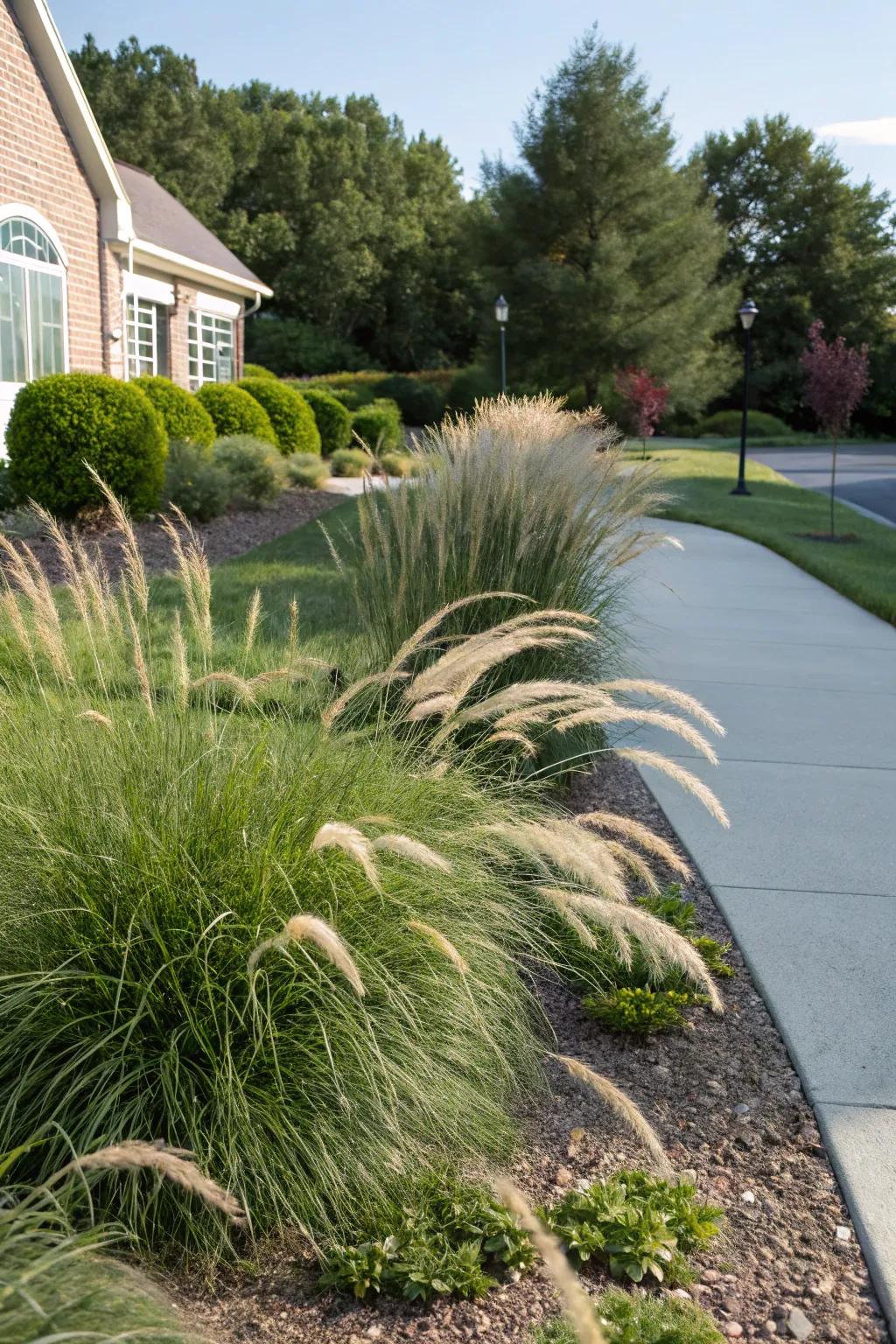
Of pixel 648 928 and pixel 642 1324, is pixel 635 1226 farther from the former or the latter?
pixel 648 928

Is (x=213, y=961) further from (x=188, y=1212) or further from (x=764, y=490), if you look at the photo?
(x=764, y=490)

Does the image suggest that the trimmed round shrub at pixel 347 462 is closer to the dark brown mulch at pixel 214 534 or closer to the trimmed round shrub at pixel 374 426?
the trimmed round shrub at pixel 374 426

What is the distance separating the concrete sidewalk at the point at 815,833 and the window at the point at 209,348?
1548 cm

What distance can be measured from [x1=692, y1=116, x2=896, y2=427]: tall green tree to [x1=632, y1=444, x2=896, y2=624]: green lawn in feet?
69.1

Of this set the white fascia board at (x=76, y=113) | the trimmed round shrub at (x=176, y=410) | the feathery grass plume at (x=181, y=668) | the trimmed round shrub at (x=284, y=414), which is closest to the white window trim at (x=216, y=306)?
the trimmed round shrub at (x=284, y=414)

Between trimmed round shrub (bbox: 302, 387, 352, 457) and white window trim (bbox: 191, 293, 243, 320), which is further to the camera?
trimmed round shrub (bbox: 302, 387, 352, 457)

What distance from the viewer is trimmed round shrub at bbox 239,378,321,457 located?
20.5 metres

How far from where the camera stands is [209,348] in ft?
78.0

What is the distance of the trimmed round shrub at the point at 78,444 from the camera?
38.4 ft

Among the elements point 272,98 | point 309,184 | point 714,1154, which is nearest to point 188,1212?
point 714,1154

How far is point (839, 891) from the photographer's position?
165 inches

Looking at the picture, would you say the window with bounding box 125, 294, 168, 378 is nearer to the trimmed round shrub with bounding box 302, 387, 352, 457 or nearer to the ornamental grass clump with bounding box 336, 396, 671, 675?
the trimmed round shrub with bounding box 302, 387, 352, 457

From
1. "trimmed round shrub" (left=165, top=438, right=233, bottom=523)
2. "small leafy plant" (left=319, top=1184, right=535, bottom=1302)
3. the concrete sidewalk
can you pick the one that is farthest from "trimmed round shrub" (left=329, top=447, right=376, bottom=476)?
"small leafy plant" (left=319, top=1184, right=535, bottom=1302)

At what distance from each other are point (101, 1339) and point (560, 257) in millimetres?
37786
